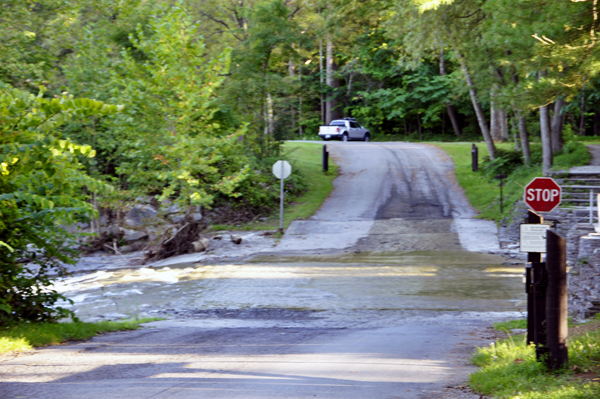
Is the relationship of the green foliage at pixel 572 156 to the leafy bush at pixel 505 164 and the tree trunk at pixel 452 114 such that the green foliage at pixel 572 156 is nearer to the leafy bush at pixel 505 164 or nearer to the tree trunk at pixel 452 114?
the leafy bush at pixel 505 164

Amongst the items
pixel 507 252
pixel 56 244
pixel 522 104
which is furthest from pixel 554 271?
pixel 507 252

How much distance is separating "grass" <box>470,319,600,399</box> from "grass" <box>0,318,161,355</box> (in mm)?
5454

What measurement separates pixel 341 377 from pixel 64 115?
4.79 meters

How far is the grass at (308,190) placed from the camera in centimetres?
2461

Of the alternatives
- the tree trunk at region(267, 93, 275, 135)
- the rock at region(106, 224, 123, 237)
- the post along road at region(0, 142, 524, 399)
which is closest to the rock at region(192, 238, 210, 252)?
the post along road at region(0, 142, 524, 399)

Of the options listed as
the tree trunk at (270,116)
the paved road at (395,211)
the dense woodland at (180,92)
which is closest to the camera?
the dense woodland at (180,92)

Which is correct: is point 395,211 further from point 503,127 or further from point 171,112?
point 503,127

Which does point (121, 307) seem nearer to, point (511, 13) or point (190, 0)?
point (511, 13)

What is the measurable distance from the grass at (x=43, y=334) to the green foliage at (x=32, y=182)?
0.32 metres

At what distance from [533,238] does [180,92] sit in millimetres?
14628

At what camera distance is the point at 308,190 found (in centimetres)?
2872

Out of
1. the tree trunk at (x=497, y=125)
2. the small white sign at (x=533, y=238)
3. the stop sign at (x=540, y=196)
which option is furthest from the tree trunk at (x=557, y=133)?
the small white sign at (x=533, y=238)

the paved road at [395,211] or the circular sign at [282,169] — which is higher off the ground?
the circular sign at [282,169]

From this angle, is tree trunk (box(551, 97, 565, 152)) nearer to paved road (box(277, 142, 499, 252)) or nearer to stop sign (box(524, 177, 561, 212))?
paved road (box(277, 142, 499, 252))
